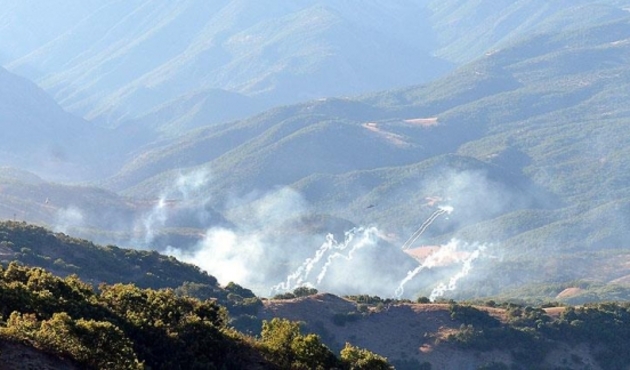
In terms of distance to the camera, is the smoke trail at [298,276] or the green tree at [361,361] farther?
the smoke trail at [298,276]

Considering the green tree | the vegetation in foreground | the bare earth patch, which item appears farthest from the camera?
the green tree

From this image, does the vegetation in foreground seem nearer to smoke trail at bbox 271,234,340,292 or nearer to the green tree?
the green tree

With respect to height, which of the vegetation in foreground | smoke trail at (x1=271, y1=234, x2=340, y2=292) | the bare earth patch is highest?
smoke trail at (x1=271, y1=234, x2=340, y2=292)

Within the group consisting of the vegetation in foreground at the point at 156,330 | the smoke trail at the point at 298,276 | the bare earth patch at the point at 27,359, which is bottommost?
the bare earth patch at the point at 27,359

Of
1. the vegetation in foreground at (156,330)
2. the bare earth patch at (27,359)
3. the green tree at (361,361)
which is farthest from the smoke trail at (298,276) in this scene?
the bare earth patch at (27,359)

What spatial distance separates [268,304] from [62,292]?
46746 mm

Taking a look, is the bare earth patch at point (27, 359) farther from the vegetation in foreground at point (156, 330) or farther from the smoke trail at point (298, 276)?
the smoke trail at point (298, 276)

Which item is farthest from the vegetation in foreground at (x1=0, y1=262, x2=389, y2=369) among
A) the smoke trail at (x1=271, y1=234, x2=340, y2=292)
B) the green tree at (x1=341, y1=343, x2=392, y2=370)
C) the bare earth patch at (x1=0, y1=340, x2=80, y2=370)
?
the smoke trail at (x1=271, y1=234, x2=340, y2=292)

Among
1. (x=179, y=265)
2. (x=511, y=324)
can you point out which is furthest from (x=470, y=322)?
(x=179, y=265)

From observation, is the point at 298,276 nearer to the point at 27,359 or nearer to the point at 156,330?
the point at 156,330


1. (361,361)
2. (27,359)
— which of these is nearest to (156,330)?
(361,361)

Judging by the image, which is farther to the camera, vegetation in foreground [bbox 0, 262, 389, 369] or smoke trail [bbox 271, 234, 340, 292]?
smoke trail [bbox 271, 234, 340, 292]

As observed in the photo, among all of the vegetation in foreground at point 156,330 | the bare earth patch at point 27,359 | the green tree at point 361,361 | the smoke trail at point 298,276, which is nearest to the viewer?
the bare earth patch at point 27,359

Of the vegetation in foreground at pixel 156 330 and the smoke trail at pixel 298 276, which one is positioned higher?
the smoke trail at pixel 298 276
